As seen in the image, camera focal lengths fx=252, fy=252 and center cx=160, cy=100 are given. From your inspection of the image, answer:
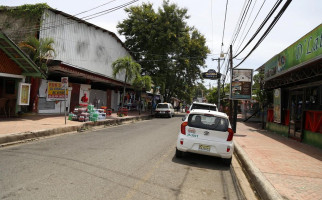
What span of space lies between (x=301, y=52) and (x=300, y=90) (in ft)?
10.6

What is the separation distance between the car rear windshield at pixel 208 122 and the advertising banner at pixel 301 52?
468 cm

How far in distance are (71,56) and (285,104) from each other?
54.9 feet

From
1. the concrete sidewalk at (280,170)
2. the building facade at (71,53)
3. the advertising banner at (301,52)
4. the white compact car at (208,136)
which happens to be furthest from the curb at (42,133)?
the advertising banner at (301,52)

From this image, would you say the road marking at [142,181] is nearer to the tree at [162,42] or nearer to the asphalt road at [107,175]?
the asphalt road at [107,175]

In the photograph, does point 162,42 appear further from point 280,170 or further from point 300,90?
point 280,170

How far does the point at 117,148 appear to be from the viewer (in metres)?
8.58

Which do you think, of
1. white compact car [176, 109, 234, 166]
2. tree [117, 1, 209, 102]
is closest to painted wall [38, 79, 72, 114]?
white compact car [176, 109, 234, 166]

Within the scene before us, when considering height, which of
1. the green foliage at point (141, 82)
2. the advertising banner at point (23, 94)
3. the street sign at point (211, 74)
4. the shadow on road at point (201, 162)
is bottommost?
the shadow on road at point (201, 162)

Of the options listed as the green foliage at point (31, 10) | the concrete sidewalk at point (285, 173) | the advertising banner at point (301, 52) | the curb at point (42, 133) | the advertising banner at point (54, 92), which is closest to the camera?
the concrete sidewalk at point (285, 173)

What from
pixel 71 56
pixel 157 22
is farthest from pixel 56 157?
pixel 157 22

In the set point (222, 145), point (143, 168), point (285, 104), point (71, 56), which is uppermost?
point (71, 56)

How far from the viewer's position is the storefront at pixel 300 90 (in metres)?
10.2

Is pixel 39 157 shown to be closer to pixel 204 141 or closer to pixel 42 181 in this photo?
pixel 42 181

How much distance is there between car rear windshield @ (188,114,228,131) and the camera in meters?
7.50
